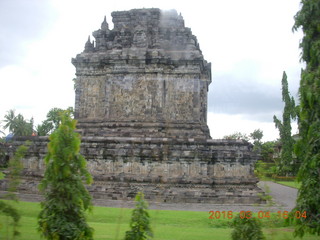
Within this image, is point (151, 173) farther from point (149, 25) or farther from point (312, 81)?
point (312, 81)

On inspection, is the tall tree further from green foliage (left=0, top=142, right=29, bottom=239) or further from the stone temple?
the stone temple

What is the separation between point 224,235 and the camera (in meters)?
8.60

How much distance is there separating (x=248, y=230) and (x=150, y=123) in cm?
1414

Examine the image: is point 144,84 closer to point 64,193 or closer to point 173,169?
point 173,169

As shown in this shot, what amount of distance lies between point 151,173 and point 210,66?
32.0ft

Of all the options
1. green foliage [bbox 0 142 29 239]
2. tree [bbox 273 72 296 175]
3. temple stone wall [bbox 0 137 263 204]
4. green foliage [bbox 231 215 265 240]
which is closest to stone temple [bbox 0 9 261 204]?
temple stone wall [bbox 0 137 263 204]

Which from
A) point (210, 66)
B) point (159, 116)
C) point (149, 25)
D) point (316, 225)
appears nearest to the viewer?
point (316, 225)

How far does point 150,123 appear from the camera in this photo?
772 inches

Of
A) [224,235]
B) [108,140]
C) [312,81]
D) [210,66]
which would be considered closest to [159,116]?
[108,140]

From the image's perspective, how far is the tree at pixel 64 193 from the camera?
539cm

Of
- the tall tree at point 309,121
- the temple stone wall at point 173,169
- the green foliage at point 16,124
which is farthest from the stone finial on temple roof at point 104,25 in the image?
the green foliage at point 16,124

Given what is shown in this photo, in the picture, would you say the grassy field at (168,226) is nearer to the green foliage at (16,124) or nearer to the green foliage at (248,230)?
the green foliage at (248,230)

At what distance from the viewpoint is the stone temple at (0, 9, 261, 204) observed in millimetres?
16891

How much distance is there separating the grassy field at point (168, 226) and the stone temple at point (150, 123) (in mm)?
4237
